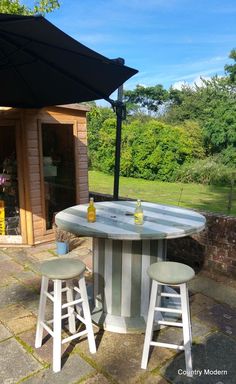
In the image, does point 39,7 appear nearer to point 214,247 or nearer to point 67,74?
point 67,74

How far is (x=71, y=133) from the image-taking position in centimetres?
494

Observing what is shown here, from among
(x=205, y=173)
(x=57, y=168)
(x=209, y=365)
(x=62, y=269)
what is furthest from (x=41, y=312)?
(x=205, y=173)

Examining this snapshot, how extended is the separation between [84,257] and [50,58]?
245 centimetres

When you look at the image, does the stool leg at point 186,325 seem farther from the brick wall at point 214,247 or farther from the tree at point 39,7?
the tree at point 39,7

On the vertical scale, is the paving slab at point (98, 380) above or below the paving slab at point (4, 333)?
below

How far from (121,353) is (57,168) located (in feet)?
10.2

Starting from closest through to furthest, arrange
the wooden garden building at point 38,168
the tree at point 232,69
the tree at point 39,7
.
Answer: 1. the wooden garden building at point 38,168
2. the tree at point 39,7
3. the tree at point 232,69

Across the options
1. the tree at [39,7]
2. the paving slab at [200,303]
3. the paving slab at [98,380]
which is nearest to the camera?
A: the paving slab at [98,380]

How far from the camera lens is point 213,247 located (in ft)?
11.8

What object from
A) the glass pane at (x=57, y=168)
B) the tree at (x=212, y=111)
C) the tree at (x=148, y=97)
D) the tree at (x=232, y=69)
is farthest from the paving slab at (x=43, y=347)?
the tree at (x=148, y=97)

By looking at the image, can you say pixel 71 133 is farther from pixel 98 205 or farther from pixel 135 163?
pixel 135 163

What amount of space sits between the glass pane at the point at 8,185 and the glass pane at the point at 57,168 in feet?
1.34

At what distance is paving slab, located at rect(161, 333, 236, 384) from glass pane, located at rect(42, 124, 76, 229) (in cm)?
297

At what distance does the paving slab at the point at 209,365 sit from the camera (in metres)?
2.08
